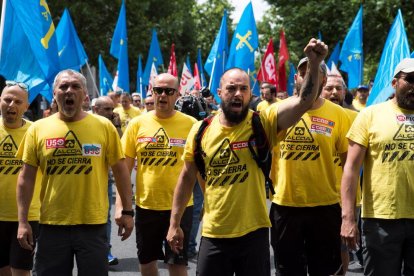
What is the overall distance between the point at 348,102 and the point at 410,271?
162 inches

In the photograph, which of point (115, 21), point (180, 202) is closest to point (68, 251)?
point (180, 202)

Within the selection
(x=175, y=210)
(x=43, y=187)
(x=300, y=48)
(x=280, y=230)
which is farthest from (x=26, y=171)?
(x=300, y=48)

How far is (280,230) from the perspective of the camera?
5.91 metres

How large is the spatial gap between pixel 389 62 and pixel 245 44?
551 cm

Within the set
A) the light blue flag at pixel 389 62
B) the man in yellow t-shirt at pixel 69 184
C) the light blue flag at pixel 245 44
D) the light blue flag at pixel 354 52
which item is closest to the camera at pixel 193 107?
the light blue flag at pixel 389 62

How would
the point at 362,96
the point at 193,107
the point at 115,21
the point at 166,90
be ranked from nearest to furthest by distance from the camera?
the point at 166,90
the point at 193,107
the point at 362,96
the point at 115,21

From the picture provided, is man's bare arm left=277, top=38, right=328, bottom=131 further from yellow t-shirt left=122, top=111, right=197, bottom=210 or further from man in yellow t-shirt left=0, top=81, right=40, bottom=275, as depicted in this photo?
man in yellow t-shirt left=0, top=81, right=40, bottom=275

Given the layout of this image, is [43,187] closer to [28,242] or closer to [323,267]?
[28,242]

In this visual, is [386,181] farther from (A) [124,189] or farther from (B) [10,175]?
(B) [10,175]

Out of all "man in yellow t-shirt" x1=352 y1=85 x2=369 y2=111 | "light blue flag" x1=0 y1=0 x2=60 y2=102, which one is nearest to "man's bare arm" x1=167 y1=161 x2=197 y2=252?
"light blue flag" x1=0 y1=0 x2=60 y2=102

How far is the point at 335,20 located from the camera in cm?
3162

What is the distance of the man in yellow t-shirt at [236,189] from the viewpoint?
4.87 meters

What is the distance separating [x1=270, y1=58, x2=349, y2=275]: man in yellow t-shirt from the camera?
5.85m

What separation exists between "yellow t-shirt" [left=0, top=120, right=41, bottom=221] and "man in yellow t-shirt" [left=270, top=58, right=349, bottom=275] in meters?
1.98
